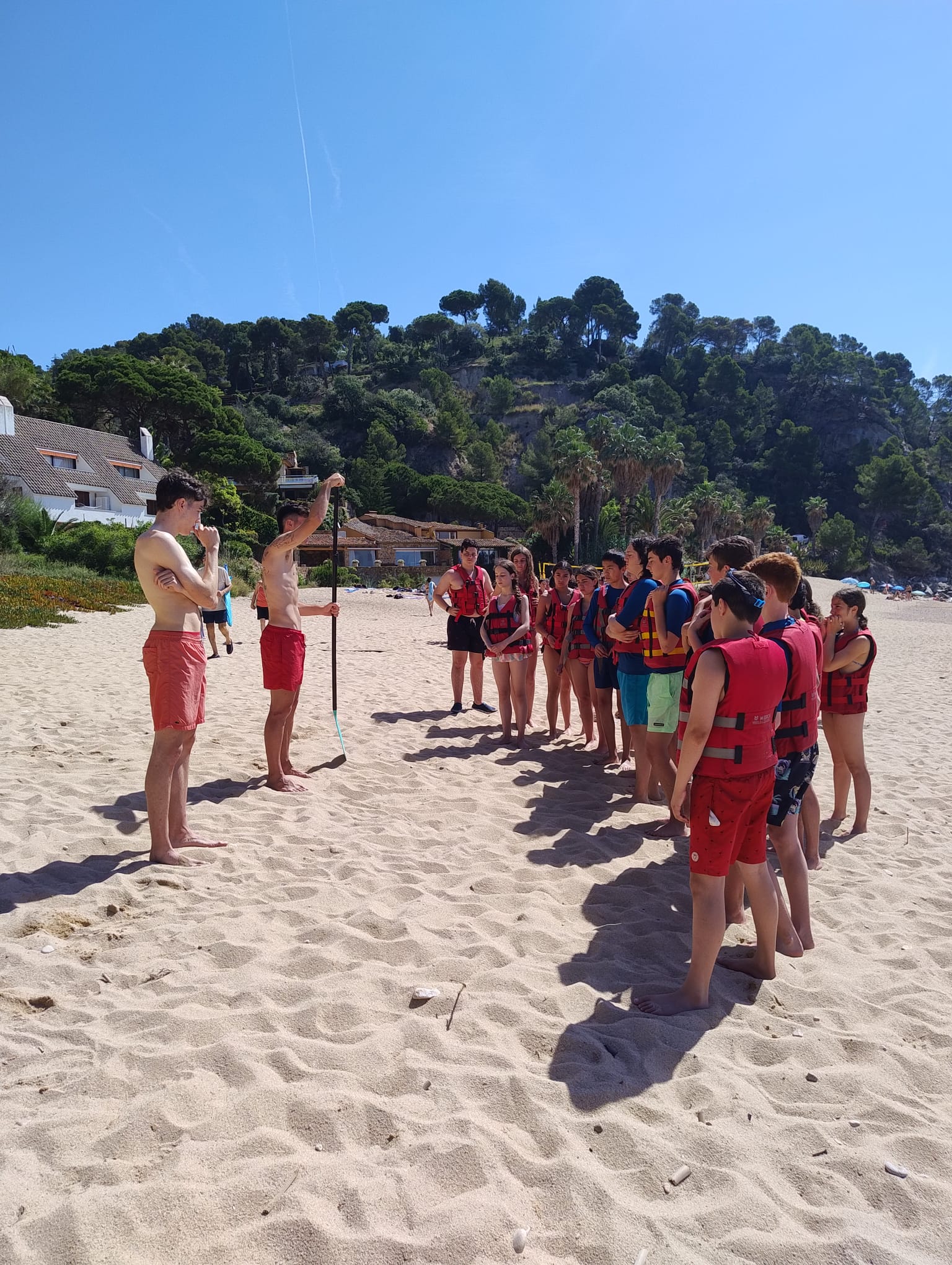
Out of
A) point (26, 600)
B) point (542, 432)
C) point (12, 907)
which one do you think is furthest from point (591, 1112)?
point (542, 432)

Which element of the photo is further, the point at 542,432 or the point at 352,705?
the point at 542,432

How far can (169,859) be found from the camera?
4.09m

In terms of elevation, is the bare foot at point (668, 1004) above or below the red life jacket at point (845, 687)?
below

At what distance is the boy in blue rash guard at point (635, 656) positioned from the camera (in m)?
5.18

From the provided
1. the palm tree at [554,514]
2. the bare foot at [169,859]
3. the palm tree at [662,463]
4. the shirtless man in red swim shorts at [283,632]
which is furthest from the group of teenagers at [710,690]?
the palm tree at [662,463]

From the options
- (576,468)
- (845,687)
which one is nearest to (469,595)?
(845,687)

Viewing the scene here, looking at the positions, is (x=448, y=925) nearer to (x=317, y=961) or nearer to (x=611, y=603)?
(x=317, y=961)

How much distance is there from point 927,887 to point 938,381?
142 metres

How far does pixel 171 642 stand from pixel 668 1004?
2.97 metres

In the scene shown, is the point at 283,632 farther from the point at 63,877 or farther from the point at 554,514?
the point at 554,514

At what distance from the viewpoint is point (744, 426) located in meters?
97.7

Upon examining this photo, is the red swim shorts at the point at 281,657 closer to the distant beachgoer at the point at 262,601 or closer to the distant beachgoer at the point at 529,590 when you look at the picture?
the distant beachgoer at the point at 262,601

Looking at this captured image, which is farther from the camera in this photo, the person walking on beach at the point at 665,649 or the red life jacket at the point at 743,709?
the person walking on beach at the point at 665,649

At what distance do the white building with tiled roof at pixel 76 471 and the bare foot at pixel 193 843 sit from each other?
98.1 feet
